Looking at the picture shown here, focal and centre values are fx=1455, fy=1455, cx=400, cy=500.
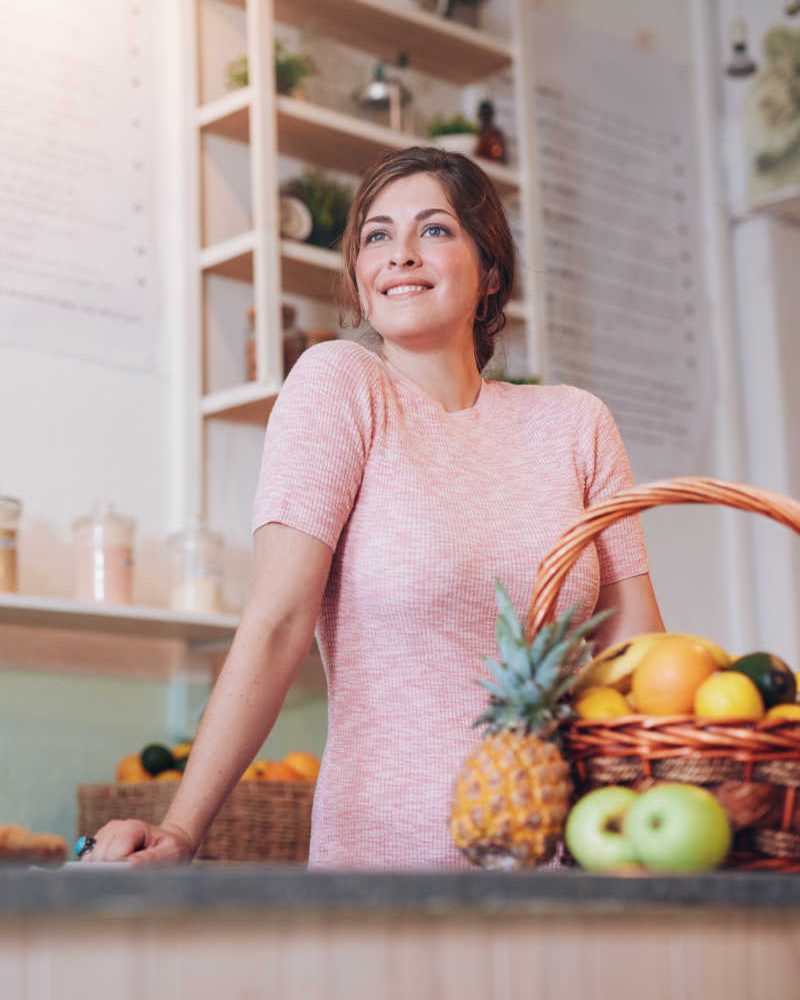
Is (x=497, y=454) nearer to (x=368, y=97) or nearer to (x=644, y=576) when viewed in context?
(x=644, y=576)

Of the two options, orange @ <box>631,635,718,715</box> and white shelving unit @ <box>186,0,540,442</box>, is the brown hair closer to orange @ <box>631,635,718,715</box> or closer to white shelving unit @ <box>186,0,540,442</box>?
orange @ <box>631,635,718,715</box>

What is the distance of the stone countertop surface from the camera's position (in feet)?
2.12

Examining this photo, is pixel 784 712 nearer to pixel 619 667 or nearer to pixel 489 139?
pixel 619 667

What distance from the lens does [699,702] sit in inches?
39.5

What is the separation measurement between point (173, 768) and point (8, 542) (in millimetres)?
465

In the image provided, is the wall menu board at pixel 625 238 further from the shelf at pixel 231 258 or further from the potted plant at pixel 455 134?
the shelf at pixel 231 258

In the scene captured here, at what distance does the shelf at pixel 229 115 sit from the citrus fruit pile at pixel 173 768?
125cm

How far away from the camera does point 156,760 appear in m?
2.42

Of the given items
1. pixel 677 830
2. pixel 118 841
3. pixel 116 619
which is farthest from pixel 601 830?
pixel 116 619

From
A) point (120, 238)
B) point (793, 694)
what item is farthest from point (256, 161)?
point (793, 694)

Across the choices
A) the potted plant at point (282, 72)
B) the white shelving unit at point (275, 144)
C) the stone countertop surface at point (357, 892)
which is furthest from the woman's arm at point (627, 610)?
the potted plant at point (282, 72)

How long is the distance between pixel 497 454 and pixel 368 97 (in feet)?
6.37

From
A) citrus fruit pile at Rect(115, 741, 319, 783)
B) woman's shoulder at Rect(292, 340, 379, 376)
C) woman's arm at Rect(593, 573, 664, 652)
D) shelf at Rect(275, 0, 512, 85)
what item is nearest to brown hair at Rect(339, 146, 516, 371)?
woman's shoulder at Rect(292, 340, 379, 376)

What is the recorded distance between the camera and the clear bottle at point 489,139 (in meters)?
3.35
